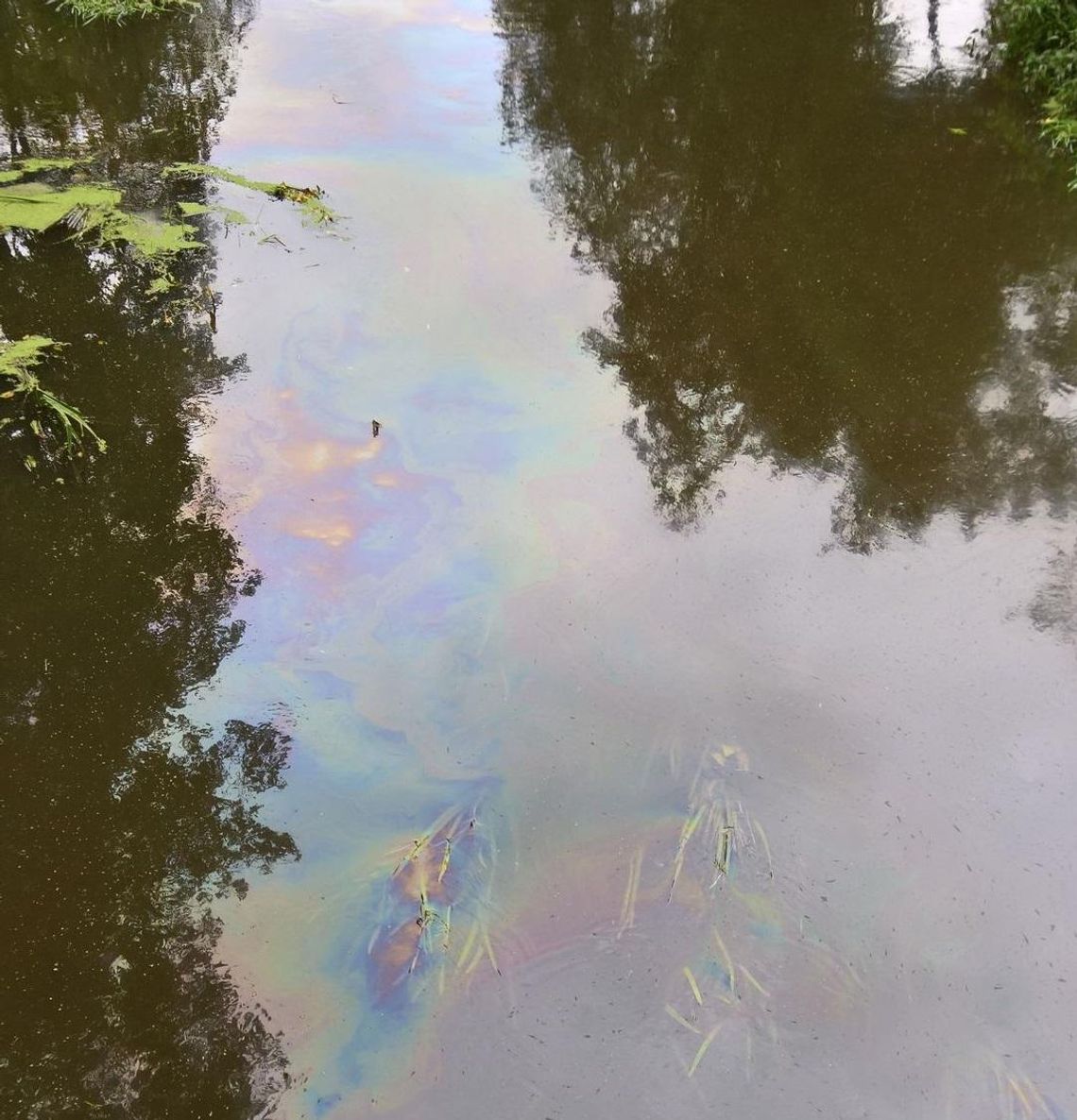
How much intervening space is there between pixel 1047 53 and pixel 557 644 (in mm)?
5137

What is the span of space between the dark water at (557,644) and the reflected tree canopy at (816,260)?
0.9 inches

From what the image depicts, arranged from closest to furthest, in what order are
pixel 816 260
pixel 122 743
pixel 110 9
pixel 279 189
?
pixel 122 743 → pixel 816 260 → pixel 279 189 → pixel 110 9

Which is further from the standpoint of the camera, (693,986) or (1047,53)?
(1047,53)

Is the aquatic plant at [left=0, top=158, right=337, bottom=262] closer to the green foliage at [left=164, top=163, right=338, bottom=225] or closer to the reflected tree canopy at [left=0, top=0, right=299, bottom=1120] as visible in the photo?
the green foliage at [left=164, top=163, right=338, bottom=225]

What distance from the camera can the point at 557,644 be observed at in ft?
8.64

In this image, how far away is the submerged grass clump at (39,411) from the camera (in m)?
3.05

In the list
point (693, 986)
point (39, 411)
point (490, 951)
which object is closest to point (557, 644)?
point (490, 951)

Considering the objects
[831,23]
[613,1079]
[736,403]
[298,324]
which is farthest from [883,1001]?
[831,23]

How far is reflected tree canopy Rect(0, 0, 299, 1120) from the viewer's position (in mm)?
1871

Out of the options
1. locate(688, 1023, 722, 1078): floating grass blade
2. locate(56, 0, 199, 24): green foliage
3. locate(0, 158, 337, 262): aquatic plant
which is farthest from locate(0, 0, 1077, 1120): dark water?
locate(56, 0, 199, 24): green foliage

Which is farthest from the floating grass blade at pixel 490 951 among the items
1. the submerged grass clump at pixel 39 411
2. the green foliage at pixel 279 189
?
the green foliage at pixel 279 189

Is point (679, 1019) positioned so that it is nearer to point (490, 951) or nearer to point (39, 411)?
point (490, 951)

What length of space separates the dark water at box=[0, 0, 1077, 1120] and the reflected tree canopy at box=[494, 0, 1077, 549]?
0.02 metres

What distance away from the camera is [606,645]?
2629mm
